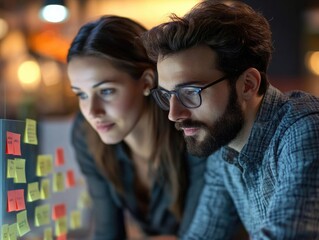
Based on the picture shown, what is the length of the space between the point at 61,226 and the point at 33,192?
29cm

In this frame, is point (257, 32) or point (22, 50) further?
point (22, 50)

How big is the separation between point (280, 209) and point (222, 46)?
0.38 metres

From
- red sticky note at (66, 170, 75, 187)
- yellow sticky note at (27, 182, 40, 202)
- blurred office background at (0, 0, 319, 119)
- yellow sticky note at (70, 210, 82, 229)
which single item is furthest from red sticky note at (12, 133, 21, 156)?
blurred office background at (0, 0, 319, 119)

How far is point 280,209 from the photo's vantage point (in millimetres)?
1007

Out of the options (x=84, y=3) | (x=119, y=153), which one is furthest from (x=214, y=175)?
(x=84, y=3)

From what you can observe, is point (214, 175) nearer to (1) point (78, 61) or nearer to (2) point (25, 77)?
(1) point (78, 61)

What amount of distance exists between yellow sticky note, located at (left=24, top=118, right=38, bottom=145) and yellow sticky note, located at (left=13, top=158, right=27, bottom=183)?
2.4 inches

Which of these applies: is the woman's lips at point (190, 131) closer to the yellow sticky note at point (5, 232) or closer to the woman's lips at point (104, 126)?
the woman's lips at point (104, 126)

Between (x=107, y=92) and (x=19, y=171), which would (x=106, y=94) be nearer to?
(x=107, y=92)

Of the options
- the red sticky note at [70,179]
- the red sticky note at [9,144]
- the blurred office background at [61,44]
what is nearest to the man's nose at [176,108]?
the red sticky note at [9,144]

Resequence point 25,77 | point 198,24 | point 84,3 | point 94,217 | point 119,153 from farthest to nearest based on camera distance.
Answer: point 25,77, point 84,3, point 94,217, point 119,153, point 198,24

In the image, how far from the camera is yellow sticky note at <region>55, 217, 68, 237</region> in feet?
5.42

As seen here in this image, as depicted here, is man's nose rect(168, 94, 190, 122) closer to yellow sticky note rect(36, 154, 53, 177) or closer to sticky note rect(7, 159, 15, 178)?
sticky note rect(7, 159, 15, 178)

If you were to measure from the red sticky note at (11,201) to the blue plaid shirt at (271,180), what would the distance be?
542 mm
